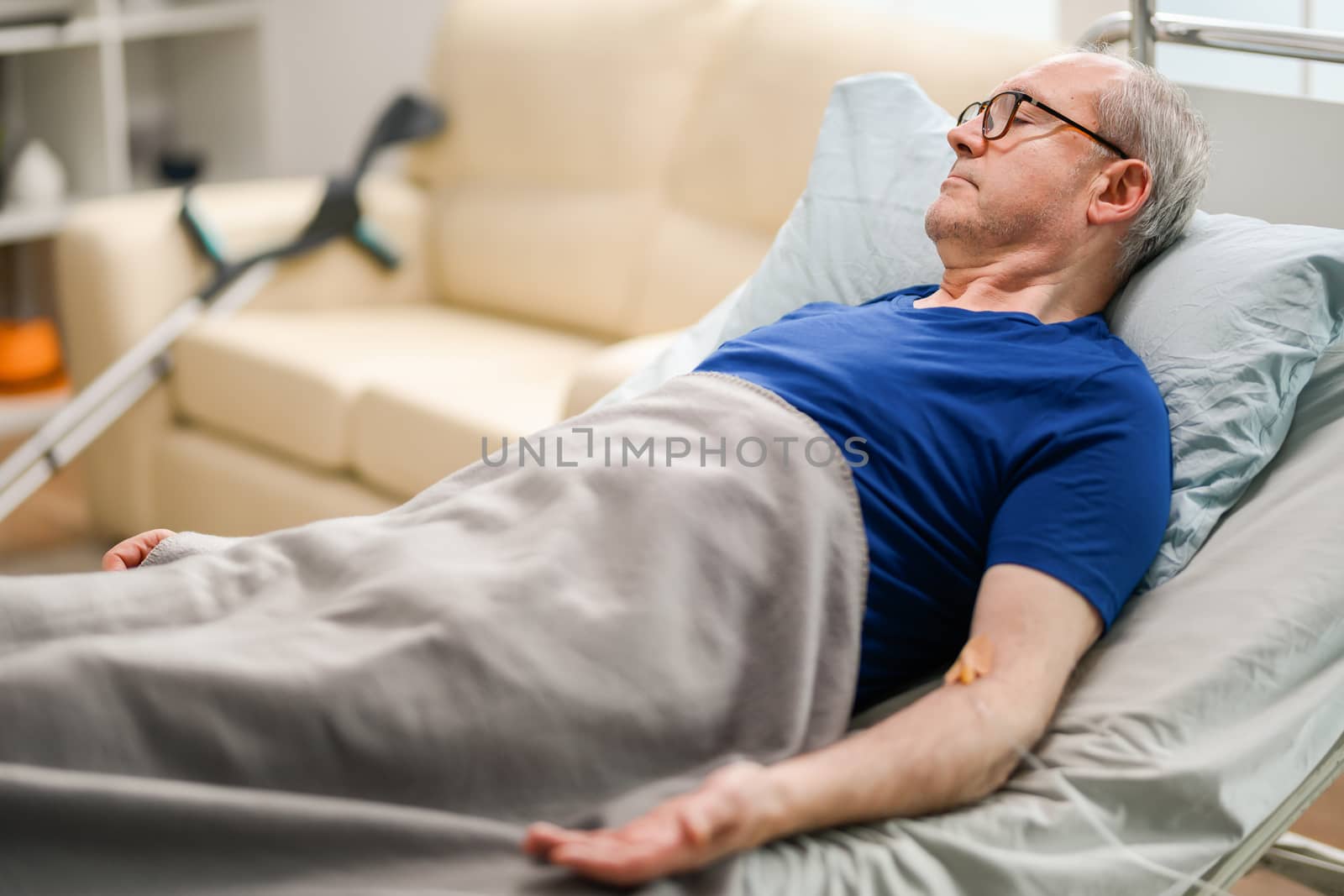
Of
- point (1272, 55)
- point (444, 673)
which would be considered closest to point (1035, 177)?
point (1272, 55)

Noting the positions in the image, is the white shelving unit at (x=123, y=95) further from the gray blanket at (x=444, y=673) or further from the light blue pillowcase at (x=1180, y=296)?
the gray blanket at (x=444, y=673)

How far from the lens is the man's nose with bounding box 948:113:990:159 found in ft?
4.72

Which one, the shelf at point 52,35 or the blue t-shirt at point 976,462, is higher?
the shelf at point 52,35

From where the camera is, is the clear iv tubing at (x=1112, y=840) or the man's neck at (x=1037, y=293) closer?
the clear iv tubing at (x=1112, y=840)

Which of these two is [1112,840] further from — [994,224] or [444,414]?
[444,414]

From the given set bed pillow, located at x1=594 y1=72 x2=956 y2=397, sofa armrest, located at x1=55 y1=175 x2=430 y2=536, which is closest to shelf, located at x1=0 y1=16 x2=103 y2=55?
sofa armrest, located at x1=55 y1=175 x2=430 y2=536

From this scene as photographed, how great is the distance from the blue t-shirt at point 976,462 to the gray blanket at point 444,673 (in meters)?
0.05

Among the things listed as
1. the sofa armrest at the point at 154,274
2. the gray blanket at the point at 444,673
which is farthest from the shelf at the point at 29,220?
the gray blanket at the point at 444,673

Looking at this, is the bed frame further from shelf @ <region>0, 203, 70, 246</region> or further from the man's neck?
shelf @ <region>0, 203, 70, 246</region>

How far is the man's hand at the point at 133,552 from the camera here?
1307 millimetres

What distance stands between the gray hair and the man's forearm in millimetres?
576

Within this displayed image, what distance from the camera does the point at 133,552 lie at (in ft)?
4.30

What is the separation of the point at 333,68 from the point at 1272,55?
9.45 feet

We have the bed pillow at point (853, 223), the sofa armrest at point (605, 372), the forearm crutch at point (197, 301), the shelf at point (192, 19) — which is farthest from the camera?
the shelf at point (192, 19)
